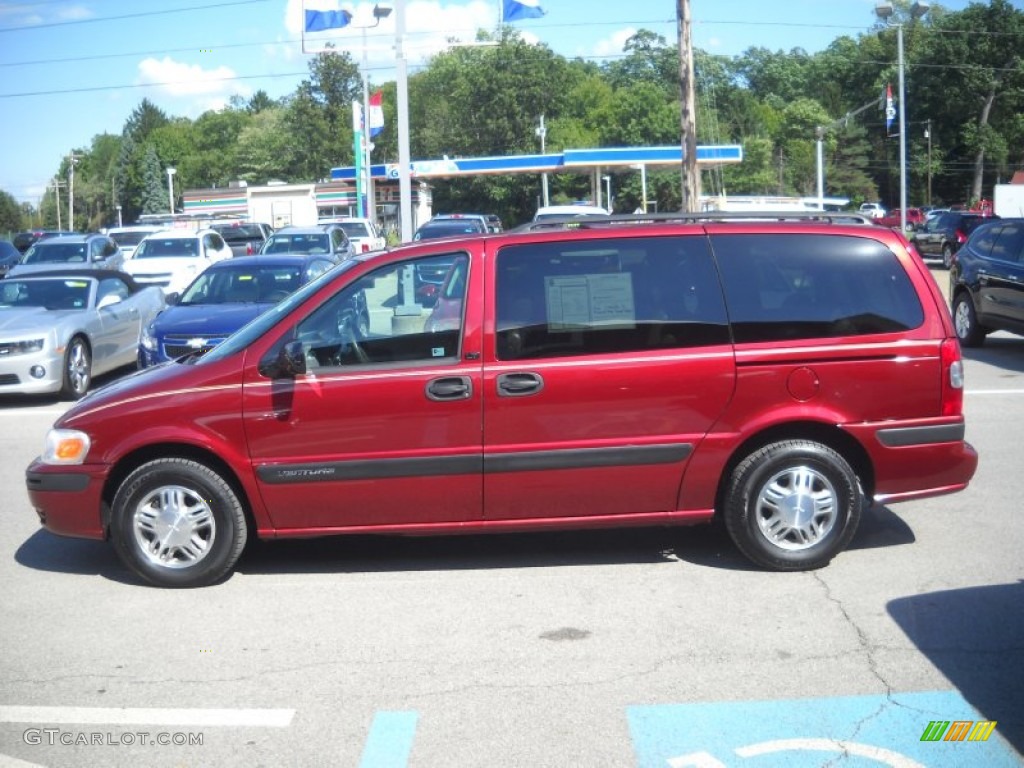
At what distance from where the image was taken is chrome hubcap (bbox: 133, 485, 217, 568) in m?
6.13

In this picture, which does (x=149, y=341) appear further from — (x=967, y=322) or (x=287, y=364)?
(x=967, y=322)

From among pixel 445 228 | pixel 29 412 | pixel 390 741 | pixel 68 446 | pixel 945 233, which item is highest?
pixel 445 228

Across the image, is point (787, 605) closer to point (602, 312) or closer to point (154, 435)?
point (602, 312)

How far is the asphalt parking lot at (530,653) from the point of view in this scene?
4297 mm

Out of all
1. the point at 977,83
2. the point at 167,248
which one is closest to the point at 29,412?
the point at 167,248

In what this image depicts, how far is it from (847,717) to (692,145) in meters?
20.6

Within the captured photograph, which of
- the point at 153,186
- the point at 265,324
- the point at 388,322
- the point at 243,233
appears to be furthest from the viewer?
the point at 153,186

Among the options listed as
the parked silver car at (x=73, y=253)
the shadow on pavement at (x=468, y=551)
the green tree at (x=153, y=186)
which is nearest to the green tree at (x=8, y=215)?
the green tree at (x=153, y=186)

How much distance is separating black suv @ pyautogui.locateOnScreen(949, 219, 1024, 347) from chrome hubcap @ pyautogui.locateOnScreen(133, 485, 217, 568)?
1077 cm

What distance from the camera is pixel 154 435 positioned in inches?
239

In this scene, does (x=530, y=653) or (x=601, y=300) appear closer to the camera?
(x=530, y=653)

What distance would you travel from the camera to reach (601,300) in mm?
6137

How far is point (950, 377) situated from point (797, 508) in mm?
1144

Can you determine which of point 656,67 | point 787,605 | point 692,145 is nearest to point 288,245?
point 692,145
